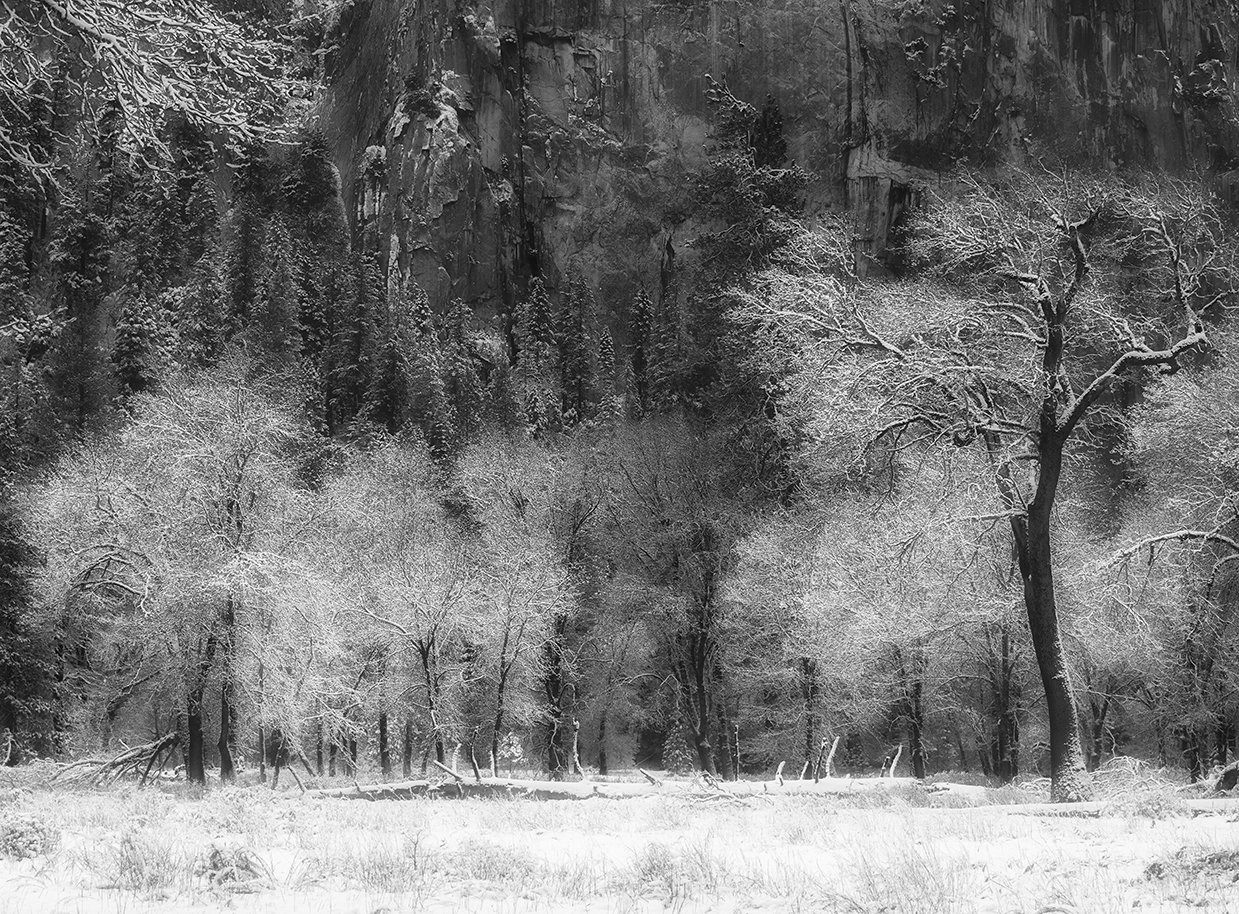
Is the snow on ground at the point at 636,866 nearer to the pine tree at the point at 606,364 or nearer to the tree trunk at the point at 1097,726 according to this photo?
the tree trunk at the point at 1097,726

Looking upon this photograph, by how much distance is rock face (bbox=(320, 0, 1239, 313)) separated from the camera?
87.1 meters

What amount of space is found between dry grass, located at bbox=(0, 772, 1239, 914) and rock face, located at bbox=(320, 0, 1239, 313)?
7771 centimetres

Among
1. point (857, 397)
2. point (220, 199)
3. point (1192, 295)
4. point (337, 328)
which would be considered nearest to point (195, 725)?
point (857, 397)

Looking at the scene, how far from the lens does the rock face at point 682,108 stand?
87125 mm

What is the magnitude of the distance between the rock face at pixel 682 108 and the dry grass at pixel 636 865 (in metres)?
77.7

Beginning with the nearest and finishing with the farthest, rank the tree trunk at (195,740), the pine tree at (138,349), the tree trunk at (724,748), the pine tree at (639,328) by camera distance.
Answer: the tree trunk at (195,740) < the tree trunk at (724,748) < the pine tree at (138,349) < the pine tree at (639,328)

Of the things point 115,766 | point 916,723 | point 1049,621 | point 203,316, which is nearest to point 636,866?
point 1049,621

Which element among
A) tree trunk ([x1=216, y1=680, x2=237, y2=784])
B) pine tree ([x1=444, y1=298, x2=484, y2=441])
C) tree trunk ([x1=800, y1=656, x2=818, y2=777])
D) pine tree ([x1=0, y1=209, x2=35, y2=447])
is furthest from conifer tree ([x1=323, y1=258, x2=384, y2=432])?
tree trunk ([x1=800, y1=656, x2=818, y2=777])

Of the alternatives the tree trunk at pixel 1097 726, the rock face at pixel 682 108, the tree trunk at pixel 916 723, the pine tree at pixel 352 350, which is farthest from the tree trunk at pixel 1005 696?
the rock face at pixel 682 108

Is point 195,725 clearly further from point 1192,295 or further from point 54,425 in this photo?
point 54,425

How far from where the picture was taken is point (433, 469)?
55625 millimetres

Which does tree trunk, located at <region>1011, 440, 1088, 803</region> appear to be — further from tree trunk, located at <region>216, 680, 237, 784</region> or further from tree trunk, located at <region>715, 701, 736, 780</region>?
tree trunk, located at <region>715, 701, 736, 780</region>

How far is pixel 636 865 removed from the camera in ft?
26.8

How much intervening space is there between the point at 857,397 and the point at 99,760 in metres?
19.4
